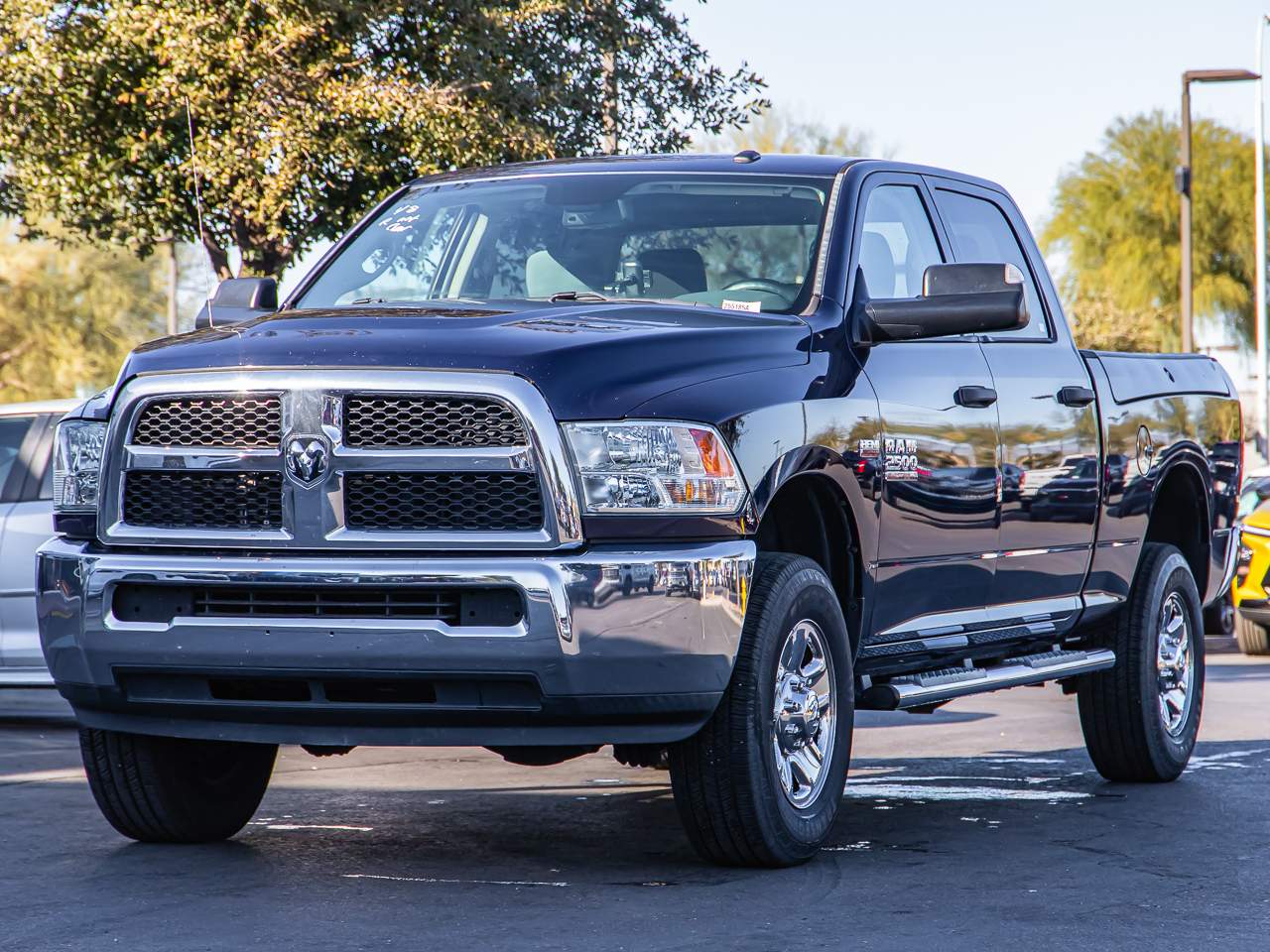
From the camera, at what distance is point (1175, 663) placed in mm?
8477

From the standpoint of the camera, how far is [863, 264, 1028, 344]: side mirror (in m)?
6.25

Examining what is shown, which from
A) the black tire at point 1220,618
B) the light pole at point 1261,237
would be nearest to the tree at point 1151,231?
the light pole at point 1261,237

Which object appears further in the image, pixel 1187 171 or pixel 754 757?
pixel 1187 171

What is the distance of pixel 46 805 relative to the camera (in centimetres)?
742

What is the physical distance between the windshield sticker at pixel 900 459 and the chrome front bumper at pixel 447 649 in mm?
1019

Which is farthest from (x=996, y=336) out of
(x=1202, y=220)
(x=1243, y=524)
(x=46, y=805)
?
(x=1202, y=220)

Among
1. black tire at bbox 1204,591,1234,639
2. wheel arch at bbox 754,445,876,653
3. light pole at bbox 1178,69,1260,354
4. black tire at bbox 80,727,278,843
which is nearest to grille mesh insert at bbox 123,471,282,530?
black tire at bbox 80,727,278,843

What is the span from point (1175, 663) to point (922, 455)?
249 cm

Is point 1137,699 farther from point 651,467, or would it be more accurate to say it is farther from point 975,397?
point 651,467

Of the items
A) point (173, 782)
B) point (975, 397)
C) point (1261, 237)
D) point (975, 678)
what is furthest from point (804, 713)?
point (1261, 237)

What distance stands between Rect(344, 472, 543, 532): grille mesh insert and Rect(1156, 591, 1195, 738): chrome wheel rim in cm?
380

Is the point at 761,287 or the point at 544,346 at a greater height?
the point at 761,287

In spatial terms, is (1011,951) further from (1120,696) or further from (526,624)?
(1120,696)

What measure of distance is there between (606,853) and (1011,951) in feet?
5.35
